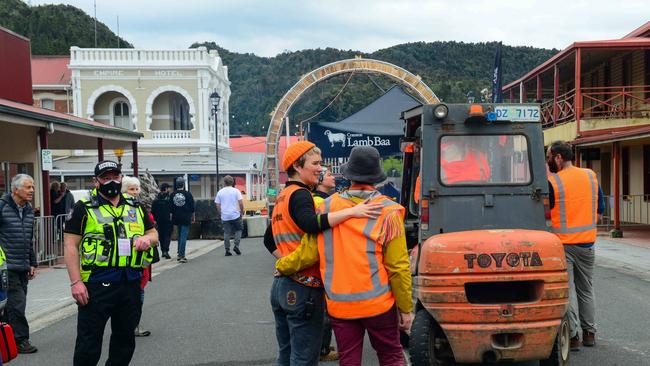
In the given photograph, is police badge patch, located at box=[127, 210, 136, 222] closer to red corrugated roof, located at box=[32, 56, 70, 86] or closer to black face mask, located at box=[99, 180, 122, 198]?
black face mask, located at box=[99, 180, 122, 198]

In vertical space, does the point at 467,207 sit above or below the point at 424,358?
above

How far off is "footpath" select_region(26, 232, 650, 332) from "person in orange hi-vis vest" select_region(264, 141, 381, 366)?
518cm

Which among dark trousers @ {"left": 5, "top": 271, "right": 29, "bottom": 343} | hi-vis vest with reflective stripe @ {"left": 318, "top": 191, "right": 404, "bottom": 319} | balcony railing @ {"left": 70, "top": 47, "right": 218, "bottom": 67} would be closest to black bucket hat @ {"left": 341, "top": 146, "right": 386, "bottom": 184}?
hi-vis vest with reflective stripe @ {"left": 318, "top": 191, "right": 404, "bottom": 319}

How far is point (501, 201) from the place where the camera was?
5801mm

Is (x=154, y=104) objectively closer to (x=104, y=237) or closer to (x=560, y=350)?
(x=104, y=237)

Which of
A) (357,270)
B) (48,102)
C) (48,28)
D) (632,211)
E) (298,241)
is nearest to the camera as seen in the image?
(357,270)

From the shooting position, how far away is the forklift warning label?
190 inches

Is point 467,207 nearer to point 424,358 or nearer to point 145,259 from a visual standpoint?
point 424,358

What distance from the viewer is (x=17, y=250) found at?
Result: 6.88m

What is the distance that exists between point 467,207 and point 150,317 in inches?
187

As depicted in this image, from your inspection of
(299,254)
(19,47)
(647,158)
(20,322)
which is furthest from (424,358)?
(647,158)

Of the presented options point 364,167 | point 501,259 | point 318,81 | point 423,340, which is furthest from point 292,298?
point 318,81

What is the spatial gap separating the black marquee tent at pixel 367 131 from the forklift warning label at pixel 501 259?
38.7 ft

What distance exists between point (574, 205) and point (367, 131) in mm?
10911
